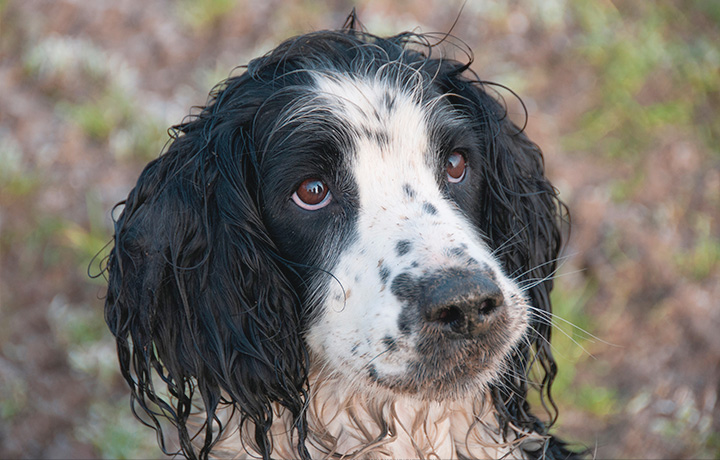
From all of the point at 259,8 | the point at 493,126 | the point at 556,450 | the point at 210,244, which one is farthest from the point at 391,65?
the point at 259,8

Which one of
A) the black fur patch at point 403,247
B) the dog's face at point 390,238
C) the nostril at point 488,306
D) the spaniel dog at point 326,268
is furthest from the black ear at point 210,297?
the nostril at point 488,306

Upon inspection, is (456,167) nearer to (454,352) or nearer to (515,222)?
(515,222)

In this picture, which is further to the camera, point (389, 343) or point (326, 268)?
point (326, 268)

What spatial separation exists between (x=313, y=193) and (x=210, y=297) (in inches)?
22.1

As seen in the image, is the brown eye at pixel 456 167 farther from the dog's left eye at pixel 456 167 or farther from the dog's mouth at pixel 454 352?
the dog's mouth at pixel 454 352

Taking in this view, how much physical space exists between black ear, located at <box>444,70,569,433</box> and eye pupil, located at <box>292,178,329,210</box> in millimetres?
771

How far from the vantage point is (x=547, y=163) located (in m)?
5.73

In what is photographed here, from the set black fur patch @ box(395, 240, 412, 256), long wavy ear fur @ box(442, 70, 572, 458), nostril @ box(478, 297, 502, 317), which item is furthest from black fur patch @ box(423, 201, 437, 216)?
long wavy ear fur @ box(442, 70, 572, 458)

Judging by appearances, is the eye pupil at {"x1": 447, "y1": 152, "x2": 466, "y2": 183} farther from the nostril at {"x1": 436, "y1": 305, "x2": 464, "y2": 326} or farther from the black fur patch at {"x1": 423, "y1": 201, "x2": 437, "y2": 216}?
the nostril at {"x1": 436, "y1": 305, "x2": 464, "y2": 326}

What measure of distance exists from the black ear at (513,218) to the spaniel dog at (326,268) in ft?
0.05

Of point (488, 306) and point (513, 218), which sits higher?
point (513, 218)

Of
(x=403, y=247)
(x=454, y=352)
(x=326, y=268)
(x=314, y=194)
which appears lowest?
(x=454, y=352)

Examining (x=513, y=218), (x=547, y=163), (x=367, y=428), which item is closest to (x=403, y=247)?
(x=513, y=218)

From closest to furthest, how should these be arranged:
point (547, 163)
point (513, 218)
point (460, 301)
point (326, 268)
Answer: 1. point (460, 301)
2. point (326, 268)
3. point (513, 218)
4. point (547, 163)
